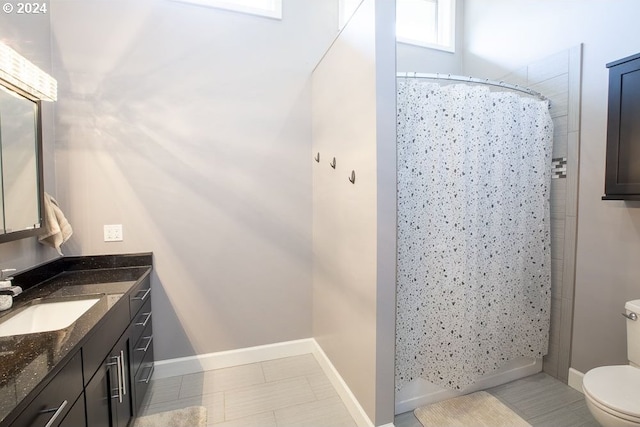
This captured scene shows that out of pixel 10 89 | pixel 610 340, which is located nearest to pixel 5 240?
pixel 10 89

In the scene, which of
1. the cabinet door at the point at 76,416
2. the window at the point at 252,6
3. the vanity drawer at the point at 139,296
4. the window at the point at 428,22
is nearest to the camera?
the cabinet door at the point at 76,416

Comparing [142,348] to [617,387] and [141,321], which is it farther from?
[617,387]

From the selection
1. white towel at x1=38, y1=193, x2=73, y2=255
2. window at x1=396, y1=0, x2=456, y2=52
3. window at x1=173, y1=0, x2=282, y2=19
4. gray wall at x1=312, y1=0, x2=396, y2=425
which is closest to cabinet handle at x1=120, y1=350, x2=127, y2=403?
white towel at x1=38, y1=193, x2=73, y2=255

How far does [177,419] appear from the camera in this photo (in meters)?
1.80

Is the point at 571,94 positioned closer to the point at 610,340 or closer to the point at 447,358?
the point at 610,340

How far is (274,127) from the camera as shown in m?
2.44

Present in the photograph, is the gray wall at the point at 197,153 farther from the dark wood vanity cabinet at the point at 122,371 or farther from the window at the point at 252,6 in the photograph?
the dark wood vanity cabinet at the point at 122,371

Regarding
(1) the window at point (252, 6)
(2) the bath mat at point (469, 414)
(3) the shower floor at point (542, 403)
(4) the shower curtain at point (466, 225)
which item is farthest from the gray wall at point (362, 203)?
(1) the window at point (252, 6)

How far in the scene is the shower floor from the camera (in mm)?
1761

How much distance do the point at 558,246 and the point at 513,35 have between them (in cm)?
177

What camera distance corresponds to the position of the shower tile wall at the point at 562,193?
1.99 metres

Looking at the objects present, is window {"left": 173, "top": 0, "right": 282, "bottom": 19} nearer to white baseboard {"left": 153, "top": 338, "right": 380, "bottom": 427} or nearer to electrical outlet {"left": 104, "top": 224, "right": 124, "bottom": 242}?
electrical outlet {"left": 104, "top": 224, "right": 124, "bottom": 242}

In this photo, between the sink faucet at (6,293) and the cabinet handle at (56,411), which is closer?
the cabinet handle at (56,411)

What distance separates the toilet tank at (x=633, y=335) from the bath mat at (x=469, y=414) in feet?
2.25
